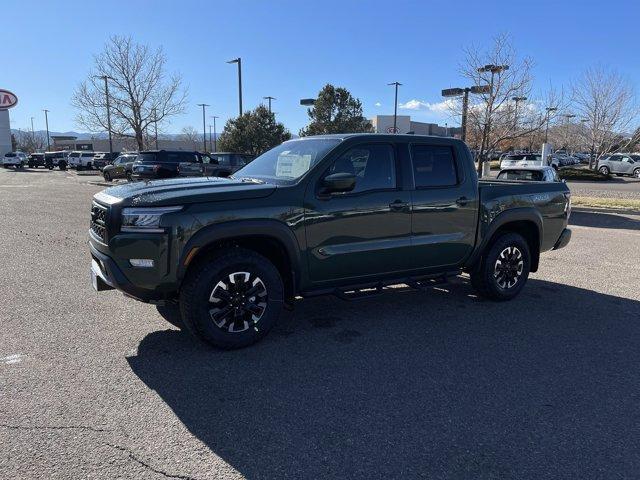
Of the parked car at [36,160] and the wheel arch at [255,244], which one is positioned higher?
the parked car at [36,160]

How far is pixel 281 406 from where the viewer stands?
3430mm

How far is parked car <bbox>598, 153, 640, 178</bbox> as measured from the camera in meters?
37.4

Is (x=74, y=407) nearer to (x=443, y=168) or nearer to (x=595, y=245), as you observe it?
(x=443, y=168)

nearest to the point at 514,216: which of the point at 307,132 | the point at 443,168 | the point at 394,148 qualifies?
the point at 443,168

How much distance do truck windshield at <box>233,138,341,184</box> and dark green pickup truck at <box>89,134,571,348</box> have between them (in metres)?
0.02

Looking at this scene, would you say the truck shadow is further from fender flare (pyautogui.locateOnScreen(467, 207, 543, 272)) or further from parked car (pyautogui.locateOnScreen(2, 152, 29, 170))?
parked car (pyautogui.locateOnScreen(2, 152, 29, 170))

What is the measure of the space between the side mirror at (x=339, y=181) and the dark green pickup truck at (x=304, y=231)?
0.01 metres

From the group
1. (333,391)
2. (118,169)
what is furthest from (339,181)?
(118,169)

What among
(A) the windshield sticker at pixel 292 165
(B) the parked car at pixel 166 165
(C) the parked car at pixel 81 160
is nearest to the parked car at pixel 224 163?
(B) the parked car at pixel 166 165

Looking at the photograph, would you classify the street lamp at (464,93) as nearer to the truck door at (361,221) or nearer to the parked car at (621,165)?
the truck door at (361,221)

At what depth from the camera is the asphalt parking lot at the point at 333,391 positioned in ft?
9.32

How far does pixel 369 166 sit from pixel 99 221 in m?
2.50

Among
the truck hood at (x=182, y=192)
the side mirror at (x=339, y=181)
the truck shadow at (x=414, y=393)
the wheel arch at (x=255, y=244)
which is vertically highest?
the side mirror at (x=339, y=181)

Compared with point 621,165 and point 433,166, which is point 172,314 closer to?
point 433,166
